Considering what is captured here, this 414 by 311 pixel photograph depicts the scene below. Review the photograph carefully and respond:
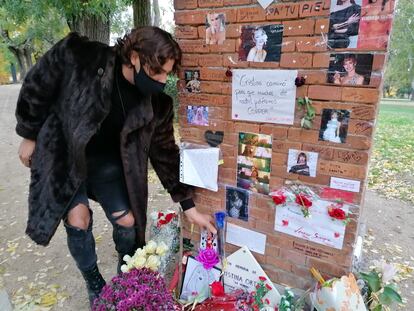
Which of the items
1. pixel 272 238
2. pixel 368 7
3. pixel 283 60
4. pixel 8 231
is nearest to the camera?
pixel 368 7

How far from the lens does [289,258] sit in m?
2.06

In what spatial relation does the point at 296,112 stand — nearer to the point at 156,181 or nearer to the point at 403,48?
the point at 156,181

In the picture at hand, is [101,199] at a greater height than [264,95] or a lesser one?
lesser

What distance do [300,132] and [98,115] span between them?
3.52 ft

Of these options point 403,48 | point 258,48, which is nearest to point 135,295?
point 258,48

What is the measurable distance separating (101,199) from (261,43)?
1332 millimetres

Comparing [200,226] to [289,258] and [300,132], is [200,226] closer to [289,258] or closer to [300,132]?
[289,258]

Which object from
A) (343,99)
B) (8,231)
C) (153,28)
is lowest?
(8,231)

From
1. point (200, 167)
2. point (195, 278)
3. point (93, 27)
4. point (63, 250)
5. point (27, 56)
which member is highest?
point (27, 56)

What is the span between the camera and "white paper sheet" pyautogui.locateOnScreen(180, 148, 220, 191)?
2.10m

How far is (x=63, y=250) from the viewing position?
10.3 feet

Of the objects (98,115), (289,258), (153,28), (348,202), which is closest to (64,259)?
(98,115)

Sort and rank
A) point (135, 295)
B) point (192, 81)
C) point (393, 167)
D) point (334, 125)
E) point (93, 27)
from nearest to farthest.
A: point (135, 295), point (334, 125), point (192, 81), point (93, 27), point (393, 167)

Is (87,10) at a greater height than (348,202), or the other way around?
(87,10)
